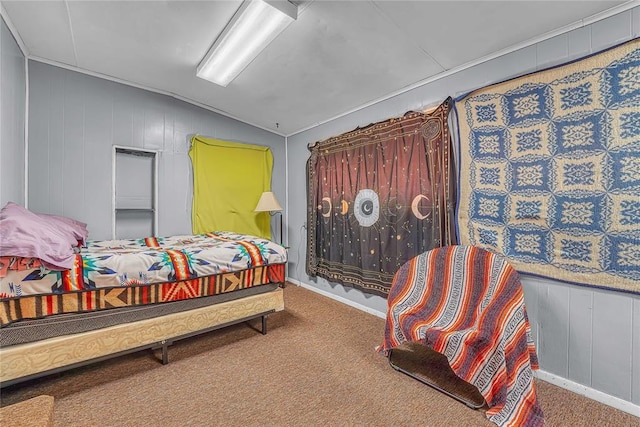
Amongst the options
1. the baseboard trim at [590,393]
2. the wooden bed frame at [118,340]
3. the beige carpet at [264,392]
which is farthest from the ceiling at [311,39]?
the beige carpet at [264,392]

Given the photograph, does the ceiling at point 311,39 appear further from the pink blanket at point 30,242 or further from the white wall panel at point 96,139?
the pink blanket at point 30,242

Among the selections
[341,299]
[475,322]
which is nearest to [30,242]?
A: [475,322]

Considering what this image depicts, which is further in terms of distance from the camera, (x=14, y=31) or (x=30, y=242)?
(x=14, y=31)

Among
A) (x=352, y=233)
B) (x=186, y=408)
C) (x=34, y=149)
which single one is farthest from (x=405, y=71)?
(x=34, y=149)

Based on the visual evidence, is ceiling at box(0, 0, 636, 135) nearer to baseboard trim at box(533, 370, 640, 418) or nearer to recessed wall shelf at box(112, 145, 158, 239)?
recessed wall shelf at box(112, 145, 158, 239)

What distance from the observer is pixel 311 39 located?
7.33 ft

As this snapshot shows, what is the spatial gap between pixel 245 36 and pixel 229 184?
2100 millimetres

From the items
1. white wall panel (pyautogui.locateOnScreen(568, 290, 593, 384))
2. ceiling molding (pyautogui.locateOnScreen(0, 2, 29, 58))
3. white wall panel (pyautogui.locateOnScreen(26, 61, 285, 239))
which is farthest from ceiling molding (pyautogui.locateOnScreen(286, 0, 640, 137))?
ceiling molding (pyautogui.locateOnScreen(0, 2, 29, 58))

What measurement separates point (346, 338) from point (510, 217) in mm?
1638

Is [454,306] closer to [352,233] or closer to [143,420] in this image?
[352,233]

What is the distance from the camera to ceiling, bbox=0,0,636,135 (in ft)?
6.06

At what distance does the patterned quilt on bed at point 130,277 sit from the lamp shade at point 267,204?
107cm

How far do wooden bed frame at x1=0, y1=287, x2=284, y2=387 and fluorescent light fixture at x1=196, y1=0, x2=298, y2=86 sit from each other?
2113mm

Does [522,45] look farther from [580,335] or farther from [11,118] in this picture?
[11,118]
